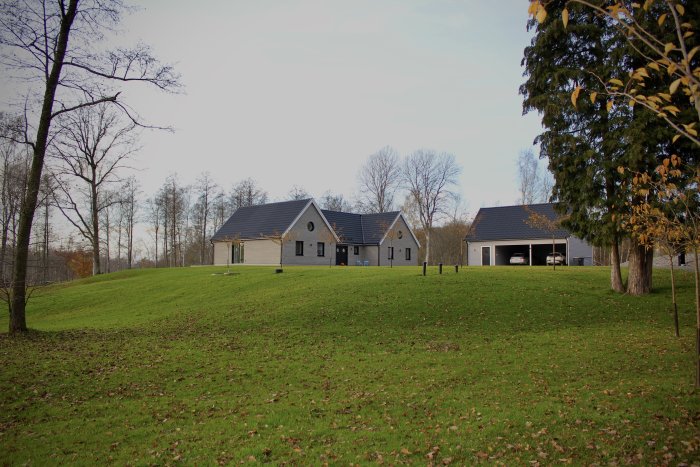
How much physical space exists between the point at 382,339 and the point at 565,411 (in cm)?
632

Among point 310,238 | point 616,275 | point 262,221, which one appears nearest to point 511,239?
point 310,238

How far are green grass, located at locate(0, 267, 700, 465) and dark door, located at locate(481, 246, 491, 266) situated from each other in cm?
2507

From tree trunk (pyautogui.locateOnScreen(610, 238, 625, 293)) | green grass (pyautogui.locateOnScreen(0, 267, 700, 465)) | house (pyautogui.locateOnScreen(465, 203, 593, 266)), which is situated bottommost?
green grass (pyautogui.locateOnScreen(0, 267, 700, 465))

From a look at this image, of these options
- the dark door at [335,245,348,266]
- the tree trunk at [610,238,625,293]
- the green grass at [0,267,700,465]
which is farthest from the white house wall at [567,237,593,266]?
the tree trunk at [610,238,625,293]

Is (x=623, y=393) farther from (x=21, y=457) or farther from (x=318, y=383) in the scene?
(x=21, y=457)

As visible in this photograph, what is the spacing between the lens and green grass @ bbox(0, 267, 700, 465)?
614cm

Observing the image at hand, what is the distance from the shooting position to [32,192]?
1271 centimetres

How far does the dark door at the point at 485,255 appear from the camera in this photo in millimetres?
43312

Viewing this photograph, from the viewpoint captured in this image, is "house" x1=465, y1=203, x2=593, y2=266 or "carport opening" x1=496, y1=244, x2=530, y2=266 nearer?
"house" x1=465, y1=203, x2=593, y2=266

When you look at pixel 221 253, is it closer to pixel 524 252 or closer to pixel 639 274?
pixel 524 252

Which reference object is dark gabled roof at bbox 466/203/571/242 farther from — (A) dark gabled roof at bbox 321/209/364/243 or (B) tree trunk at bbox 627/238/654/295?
(B) tree trunk at bbox 627/238/654/295

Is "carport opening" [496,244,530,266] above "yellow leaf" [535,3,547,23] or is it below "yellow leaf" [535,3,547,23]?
below

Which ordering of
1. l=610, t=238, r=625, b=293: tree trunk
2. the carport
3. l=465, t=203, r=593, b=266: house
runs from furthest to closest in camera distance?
the carport
l=465, t=203, r=593, b=266: house
l=610, t=238, r=625, b=293: tree trunk

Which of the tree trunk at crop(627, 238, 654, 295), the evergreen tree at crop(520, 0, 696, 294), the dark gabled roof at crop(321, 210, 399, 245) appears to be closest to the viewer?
the evergreen tree at crop(520, 0, 696, 294)
